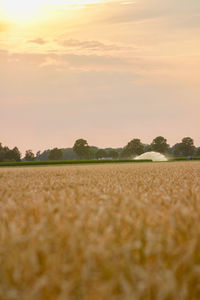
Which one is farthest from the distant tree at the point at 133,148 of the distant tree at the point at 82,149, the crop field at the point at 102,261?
the crop field at the point at 102,261

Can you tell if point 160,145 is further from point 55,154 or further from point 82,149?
point 55,154

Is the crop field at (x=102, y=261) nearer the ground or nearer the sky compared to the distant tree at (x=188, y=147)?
nearer the ground

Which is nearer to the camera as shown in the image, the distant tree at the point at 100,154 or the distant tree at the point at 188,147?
the distant tree at the point at 188,147

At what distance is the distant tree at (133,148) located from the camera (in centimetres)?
12974

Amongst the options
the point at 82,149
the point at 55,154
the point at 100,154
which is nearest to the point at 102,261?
the point at 82,149

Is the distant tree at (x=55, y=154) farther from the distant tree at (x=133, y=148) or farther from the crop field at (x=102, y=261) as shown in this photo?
the crop field at (x=102, y=261)

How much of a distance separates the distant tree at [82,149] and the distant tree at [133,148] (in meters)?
12.8

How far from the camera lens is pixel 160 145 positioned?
130 m

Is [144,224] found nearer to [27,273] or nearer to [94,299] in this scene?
[27,273]

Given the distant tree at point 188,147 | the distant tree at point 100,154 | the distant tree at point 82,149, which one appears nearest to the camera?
the distant tree at point 82,149

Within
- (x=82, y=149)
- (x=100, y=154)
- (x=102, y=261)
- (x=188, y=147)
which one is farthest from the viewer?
(x=100, y=154)

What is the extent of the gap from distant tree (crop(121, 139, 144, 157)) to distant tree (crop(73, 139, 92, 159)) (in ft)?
42.2

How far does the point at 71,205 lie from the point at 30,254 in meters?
2.53

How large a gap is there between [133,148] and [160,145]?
349 inches
